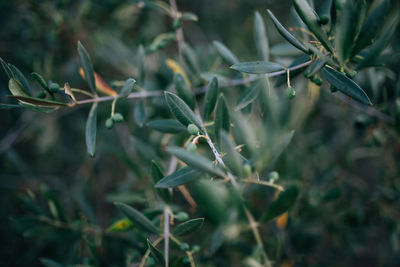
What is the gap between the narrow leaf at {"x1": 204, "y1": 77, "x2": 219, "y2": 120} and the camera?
0.95m

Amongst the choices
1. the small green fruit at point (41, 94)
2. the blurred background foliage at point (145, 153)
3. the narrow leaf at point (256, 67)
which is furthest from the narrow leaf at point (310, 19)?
the small green fruit at point (41, 94)

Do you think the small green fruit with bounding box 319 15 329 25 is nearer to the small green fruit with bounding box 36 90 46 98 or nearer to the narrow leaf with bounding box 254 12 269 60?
the narrow leaf with bounding box 254 12 269 60

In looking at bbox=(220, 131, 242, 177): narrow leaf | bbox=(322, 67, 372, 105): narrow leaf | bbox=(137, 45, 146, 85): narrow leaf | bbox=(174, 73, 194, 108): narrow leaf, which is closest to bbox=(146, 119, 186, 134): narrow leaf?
bbox=(174, 73, 194, 108): narrow leaf

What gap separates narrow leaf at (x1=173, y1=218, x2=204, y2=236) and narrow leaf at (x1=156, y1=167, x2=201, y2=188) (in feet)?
0.51

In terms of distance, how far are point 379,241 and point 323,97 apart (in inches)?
Answer: 66.9

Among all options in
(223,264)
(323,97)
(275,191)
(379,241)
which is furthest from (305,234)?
(379,241)

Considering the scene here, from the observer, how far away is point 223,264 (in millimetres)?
1650

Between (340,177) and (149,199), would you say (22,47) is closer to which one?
(149,199)

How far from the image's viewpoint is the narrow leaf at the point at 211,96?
0.95 m

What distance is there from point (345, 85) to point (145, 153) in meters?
1.00

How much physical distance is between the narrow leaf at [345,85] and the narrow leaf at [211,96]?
0.37 metres

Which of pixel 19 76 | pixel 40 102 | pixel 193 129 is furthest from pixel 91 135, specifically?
pixel 193 129

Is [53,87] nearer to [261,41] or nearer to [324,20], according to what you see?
[261,41]

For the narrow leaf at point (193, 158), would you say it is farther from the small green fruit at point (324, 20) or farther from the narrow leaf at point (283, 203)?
the small green fruit at point (324, 20)
